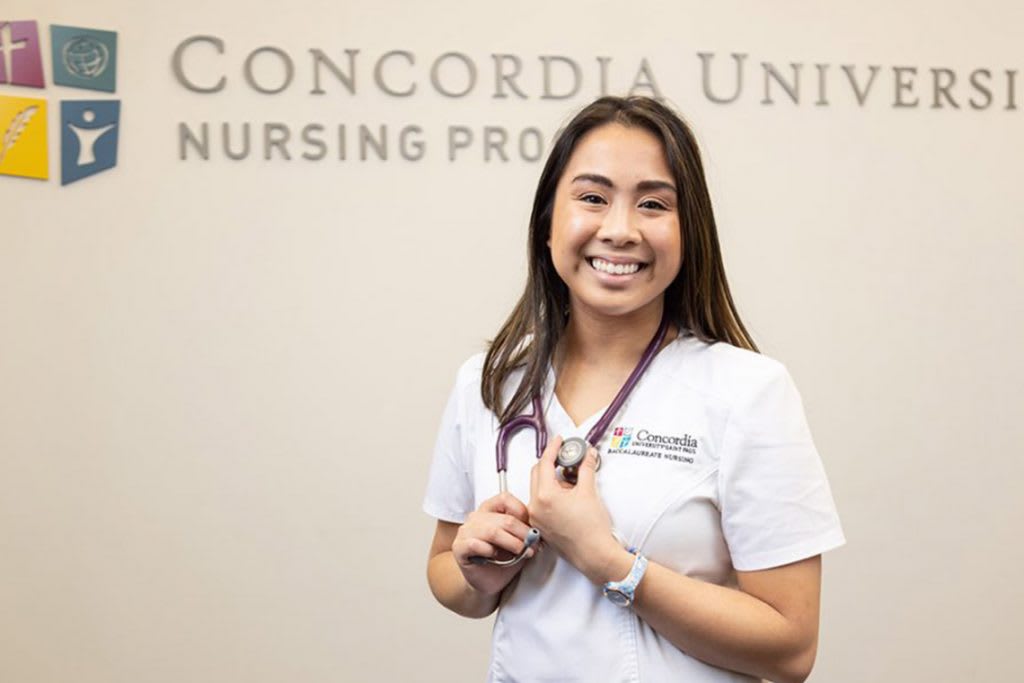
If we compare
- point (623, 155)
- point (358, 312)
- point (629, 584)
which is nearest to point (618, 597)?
point (629, 584)

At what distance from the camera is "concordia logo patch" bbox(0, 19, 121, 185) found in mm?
2703

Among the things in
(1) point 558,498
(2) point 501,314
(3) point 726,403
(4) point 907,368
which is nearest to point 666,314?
(3) point 726,403

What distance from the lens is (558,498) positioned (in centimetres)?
119

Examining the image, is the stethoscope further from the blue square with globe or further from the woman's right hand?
the blue square with globe

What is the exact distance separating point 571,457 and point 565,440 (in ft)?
0.13

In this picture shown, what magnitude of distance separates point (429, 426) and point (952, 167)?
158 cm

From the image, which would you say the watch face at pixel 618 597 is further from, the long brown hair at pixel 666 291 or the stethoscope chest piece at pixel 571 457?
the long brown hair at pixel 666 291

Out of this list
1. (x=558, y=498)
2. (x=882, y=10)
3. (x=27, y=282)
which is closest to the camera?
(x=558, y=498)

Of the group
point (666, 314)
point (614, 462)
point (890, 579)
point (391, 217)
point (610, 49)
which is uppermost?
point (610, 49)

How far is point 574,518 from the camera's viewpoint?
1.18 metres

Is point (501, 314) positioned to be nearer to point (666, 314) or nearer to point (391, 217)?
point (391, 217)

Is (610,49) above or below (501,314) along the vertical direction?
above

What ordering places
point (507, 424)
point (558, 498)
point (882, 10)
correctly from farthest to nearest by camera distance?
point (882, 10) → point (507, 424) → point (558, 498)

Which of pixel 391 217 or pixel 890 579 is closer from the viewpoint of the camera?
pixel 391 217
